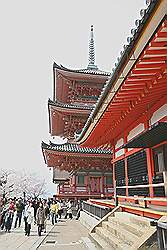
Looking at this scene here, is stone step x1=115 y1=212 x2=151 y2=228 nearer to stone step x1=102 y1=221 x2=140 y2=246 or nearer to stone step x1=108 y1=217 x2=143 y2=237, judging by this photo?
stone step x1=108 y1=217 x2=143 y2=237

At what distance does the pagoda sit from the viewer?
19.5 meters

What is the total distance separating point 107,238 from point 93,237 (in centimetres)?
141

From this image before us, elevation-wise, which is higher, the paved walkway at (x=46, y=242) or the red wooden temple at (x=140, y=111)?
the red wooden temple at (x=140, y=111)

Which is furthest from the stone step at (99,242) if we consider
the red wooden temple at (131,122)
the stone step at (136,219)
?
the red wooden temple at (131,122)

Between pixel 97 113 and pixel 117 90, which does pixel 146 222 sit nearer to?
pixel 117 90

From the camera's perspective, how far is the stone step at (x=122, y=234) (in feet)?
20.3

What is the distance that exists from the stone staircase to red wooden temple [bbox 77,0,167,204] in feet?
2.61

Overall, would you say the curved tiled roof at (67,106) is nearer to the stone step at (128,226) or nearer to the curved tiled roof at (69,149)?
the curved tiled roof at (69,149)

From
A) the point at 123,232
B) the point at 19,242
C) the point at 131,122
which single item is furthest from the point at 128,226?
the point at 19,242

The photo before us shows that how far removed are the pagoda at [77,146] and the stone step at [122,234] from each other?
1035cm

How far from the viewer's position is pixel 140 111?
8547mm

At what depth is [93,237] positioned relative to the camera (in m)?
8.98

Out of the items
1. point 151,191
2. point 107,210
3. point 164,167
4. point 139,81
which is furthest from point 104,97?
point 107,210

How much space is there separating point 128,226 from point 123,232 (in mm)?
227
